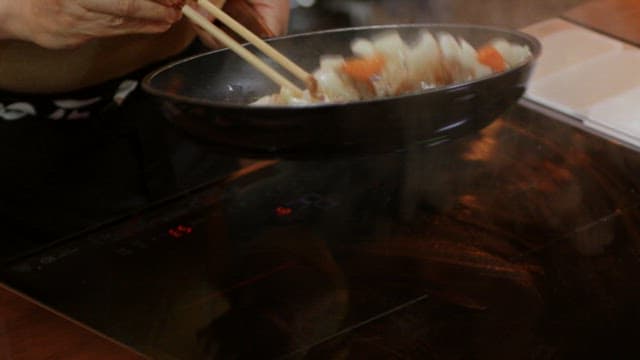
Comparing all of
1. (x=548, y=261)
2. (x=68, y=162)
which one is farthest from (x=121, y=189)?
(x=548, y=261)

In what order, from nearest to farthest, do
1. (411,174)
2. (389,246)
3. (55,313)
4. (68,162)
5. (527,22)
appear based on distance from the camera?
(55,313) < (389,246) < (411,174) < (68,162) < (527,22)

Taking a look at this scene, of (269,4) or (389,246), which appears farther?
(269,4)

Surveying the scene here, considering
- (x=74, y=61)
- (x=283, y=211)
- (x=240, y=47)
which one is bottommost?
(x=283, y=211)

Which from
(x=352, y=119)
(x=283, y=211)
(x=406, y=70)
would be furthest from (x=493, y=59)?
(x=283, y=211)

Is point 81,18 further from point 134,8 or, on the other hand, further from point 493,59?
point 493,59

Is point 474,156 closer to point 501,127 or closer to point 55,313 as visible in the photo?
point 501,127

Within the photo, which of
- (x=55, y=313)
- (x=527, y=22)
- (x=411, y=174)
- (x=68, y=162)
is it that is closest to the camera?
(x=55, y=313)
